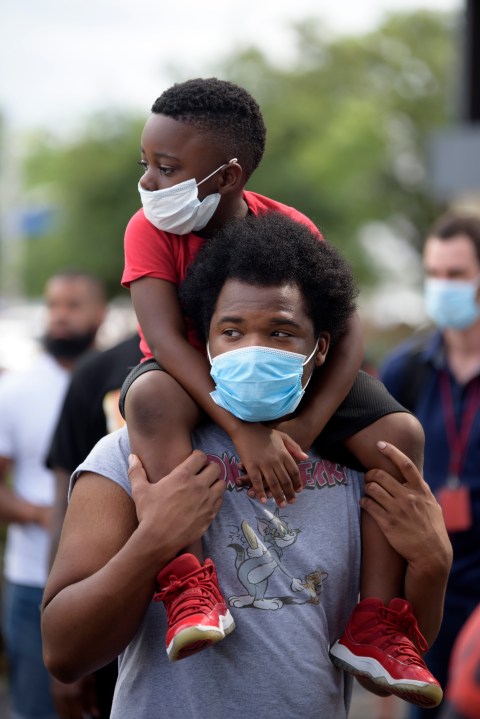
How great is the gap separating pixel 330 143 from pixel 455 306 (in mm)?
36501

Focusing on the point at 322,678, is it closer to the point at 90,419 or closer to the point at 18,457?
the point at 90,419

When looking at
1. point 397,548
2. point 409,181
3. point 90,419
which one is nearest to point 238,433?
point 397,548

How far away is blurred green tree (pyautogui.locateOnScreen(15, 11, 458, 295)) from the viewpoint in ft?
136

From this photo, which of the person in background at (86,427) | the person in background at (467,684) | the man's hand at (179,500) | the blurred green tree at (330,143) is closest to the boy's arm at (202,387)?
the man's hand at (179,500)

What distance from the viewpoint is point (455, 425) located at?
4.89 metres

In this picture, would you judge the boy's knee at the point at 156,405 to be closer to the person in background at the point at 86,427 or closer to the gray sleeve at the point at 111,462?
the gray sleeve at the point at 111,462

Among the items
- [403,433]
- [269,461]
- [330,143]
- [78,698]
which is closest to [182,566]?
[269,461]

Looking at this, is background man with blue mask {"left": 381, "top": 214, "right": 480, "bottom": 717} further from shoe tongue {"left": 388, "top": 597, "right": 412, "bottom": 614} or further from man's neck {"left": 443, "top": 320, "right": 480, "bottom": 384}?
shoe tongue {"left": 388, "top": 597, "right": 412, "bottom": 614}

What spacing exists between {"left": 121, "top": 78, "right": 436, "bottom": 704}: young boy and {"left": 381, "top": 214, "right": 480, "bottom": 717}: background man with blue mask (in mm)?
2041

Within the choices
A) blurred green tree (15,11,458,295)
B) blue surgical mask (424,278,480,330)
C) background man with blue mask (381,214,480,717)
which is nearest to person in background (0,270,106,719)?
background man with blue mask (381,214,480,717)

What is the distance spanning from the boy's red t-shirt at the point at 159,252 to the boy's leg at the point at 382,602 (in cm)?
47

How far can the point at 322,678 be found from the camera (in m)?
2.59

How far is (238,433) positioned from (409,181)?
145ft

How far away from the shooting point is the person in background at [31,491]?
5055 mm
